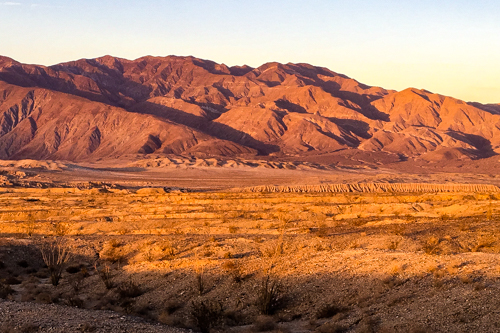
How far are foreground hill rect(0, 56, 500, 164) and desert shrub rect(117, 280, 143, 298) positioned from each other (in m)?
108

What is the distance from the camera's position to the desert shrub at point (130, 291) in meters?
15.8

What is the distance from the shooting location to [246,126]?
15225 centimetres

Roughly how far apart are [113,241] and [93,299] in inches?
285

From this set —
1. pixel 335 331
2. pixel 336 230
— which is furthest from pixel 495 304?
pixel 336 230

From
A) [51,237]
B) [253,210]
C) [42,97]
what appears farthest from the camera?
[42,97]

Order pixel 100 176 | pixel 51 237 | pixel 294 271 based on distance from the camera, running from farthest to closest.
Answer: pixel 100 176 < pixel 51 237 < pixel 294 271

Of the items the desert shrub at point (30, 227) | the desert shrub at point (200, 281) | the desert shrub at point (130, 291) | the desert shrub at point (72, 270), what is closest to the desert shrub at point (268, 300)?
the desert shrub at point (200, 281)

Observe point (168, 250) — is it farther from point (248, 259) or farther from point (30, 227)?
point (30, 227)

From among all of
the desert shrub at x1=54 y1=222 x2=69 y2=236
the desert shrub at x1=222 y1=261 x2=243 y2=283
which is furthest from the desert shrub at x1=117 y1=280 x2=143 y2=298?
the desert shrub at x1=54 y1=222 x2=69 y2=236

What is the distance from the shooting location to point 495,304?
10664 millimetres

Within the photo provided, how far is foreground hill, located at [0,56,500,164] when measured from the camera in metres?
135

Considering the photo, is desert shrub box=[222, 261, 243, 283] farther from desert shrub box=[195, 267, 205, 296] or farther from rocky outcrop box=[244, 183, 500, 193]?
rocky outcrop box=[244, 183, 500, 193]

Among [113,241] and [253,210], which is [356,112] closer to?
[253,210]

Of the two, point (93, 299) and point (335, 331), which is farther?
point (93, 299)
